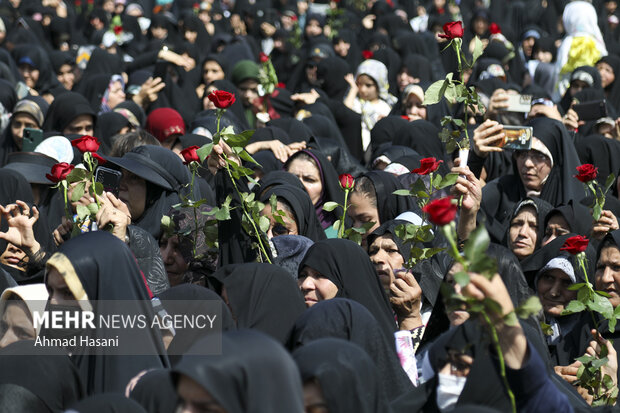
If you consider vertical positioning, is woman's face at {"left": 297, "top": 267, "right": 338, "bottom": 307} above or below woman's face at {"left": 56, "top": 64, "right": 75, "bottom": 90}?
above

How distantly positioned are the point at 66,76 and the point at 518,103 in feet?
18.4

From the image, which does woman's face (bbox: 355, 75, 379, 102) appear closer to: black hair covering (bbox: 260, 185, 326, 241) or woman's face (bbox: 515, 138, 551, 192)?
woman's face (bbox: 515, 138, 551, 192)

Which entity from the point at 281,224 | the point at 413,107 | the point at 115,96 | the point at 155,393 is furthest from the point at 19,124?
the point at 155,393

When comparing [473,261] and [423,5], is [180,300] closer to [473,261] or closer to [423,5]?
[473,261]

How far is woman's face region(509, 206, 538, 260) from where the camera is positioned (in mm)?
5871

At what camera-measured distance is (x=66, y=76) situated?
1099cm

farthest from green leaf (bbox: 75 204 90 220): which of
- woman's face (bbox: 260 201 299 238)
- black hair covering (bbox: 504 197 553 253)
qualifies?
black hair covering (bbox: 504 197 553 253)

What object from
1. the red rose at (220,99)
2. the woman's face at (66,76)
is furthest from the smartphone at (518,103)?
the woman's face at (66,76)

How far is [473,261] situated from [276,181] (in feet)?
10.1

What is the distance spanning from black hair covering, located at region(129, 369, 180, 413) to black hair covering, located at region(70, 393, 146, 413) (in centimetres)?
18

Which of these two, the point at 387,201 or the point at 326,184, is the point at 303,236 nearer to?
the point at 387,201

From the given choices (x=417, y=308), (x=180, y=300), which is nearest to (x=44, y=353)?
(x=180, y=300)

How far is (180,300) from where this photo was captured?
4062 mm

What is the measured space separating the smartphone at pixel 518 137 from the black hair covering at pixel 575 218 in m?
0.41
